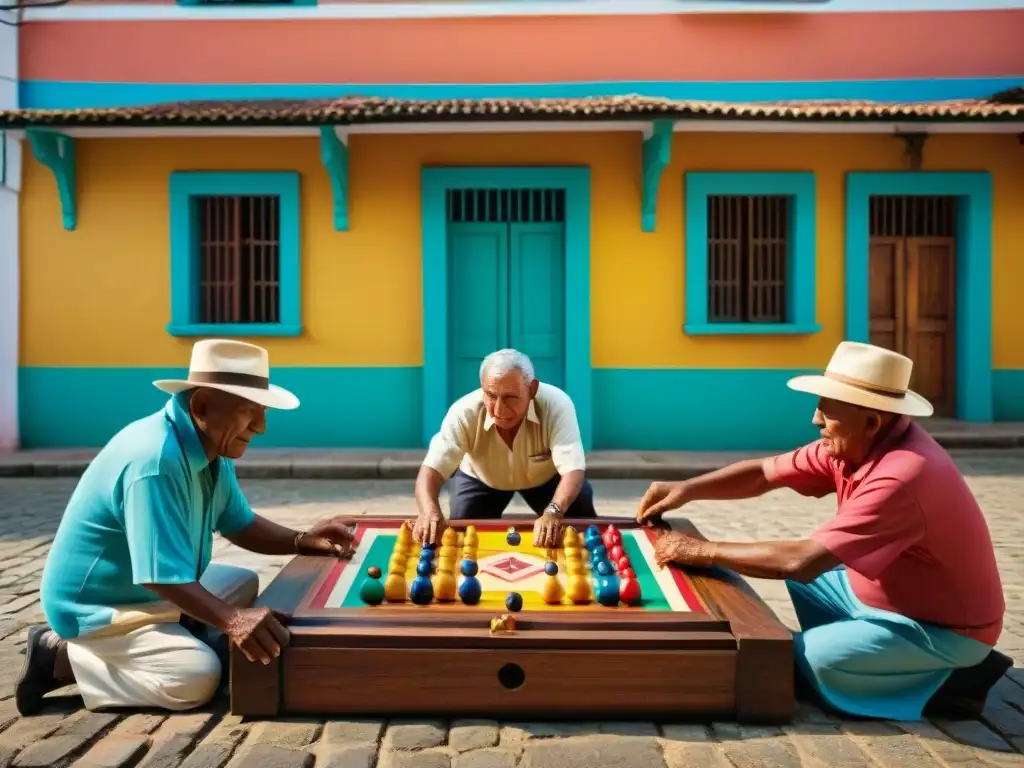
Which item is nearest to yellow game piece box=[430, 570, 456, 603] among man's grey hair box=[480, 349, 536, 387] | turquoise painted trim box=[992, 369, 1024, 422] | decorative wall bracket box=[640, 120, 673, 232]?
man's grey hair box=[480, 349, 536, 387]

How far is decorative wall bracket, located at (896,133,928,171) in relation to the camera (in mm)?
10320

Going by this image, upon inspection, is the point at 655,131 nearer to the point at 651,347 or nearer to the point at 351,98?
the point at 651,347

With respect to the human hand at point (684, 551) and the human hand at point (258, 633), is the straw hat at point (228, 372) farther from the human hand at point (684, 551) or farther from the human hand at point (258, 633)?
the human hand at point (684, 551)

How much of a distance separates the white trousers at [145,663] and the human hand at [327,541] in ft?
2.05

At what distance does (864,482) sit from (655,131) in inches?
294

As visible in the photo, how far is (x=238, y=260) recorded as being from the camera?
423 inches

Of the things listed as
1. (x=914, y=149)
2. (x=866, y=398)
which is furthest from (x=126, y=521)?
(x=914, y=149)

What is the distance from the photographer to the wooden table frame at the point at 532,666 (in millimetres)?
2725

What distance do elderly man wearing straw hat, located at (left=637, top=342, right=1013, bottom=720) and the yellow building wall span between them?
7.47 meters

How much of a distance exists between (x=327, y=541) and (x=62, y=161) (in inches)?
334

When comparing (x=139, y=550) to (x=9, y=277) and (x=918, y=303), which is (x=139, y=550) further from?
(x=918, y=303)

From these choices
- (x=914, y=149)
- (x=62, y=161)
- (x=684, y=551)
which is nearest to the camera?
(x=684, y=551)

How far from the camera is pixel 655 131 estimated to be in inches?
384

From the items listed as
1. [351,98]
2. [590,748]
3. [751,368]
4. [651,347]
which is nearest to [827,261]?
[751,368]
